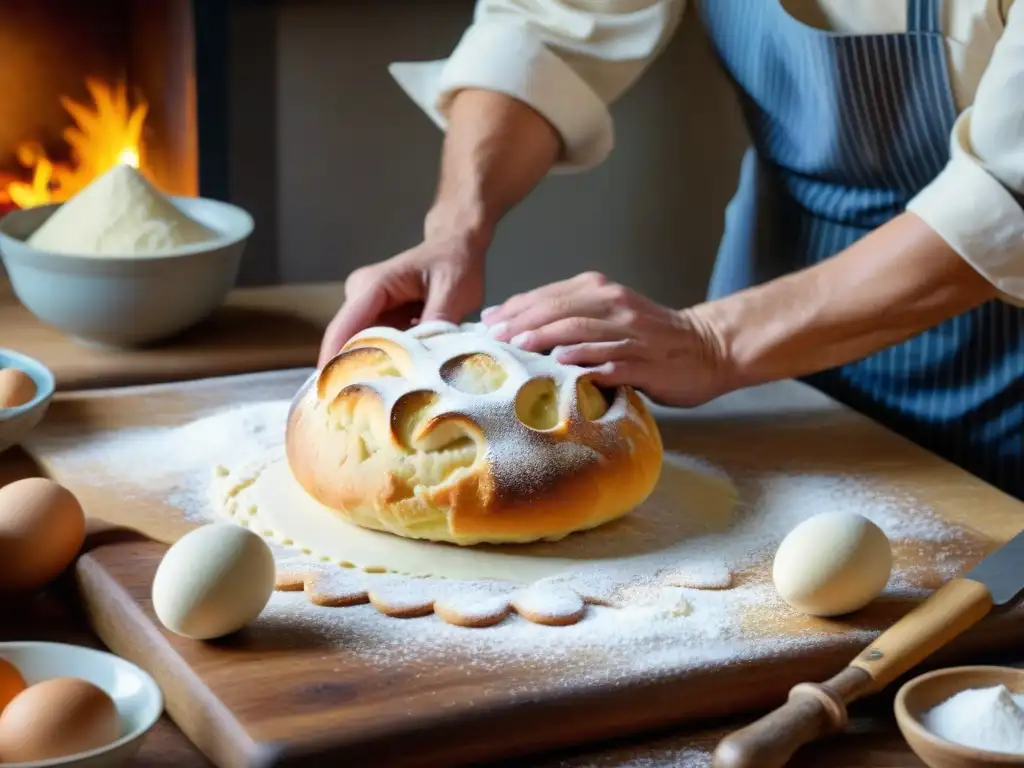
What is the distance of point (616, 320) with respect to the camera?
1431mm

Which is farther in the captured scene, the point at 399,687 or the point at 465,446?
the point at 465,446

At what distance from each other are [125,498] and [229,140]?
1756mm

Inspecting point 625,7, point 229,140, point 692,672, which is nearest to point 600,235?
point 229,140

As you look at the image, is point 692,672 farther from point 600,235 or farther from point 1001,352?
point 600,235

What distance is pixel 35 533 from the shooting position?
1.08 meters

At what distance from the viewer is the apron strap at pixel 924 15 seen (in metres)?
1.49

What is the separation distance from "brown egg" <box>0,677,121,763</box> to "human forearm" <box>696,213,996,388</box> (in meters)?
0.85

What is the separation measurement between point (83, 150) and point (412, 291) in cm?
164

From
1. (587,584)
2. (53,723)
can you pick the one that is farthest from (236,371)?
(53,723)

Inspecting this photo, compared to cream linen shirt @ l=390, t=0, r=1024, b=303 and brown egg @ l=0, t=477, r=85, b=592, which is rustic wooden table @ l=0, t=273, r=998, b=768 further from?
cream linen shirt @ l=390, t=0, r=1024, b=303

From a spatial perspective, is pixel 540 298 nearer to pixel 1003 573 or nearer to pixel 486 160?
pixel 486 160

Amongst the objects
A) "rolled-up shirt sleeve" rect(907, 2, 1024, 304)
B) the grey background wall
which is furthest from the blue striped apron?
the grey background wall

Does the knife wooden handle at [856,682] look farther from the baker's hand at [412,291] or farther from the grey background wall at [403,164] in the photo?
the grey background wall at [403,164]

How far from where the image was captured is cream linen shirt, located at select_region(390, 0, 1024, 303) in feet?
4.46
